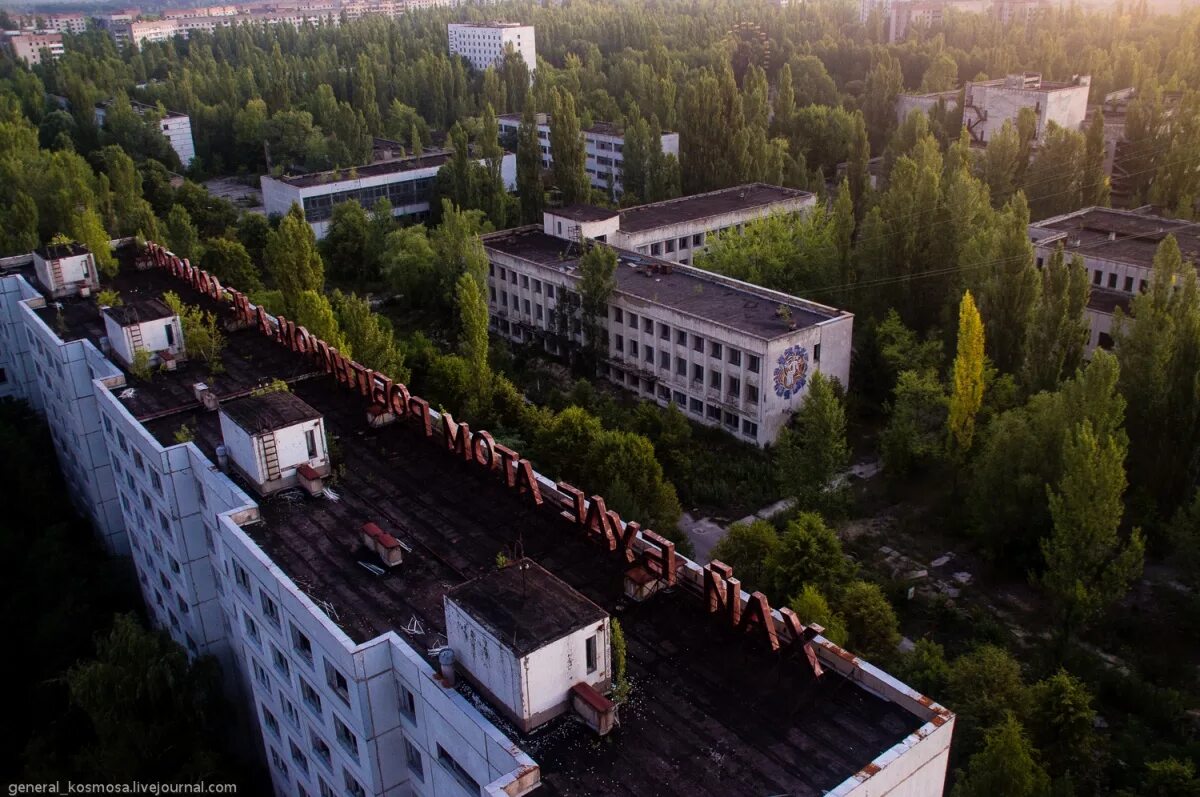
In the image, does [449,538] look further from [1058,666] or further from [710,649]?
[1058,666]

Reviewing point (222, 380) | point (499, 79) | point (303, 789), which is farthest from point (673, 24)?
point (303, 789)

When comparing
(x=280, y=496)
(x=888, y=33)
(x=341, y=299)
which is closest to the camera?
(x=280, y=496)

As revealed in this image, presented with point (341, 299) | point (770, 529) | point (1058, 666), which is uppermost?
point (341, 299)

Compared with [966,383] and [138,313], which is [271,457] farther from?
[966,383]

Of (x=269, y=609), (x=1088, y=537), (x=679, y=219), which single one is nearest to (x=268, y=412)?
(x=269, y=609)

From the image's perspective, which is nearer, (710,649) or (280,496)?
(710,649)

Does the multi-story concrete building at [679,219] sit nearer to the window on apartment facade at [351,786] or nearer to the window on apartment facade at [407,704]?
the window on apartment facade at [351,786]
